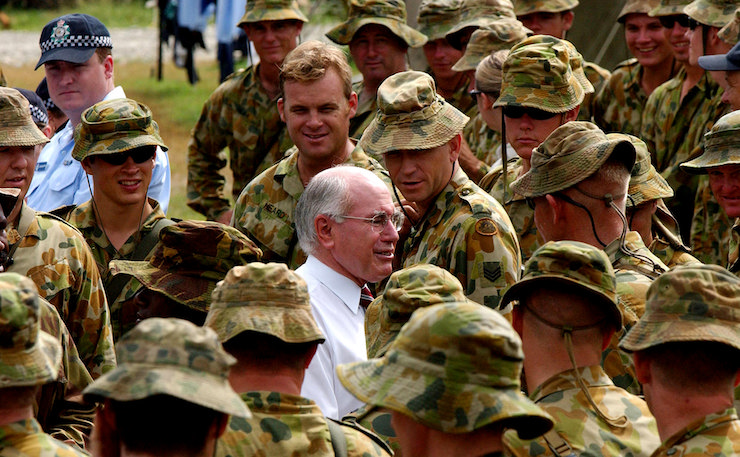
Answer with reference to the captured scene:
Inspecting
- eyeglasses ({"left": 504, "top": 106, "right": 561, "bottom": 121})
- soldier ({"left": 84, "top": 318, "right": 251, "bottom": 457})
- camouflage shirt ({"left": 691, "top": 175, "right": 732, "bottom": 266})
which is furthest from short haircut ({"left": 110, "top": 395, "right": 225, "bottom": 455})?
camouflage shirt ({"left": 691, "top": 175, "right": 732, "bottom": 266})

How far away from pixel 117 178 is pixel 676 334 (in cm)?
341

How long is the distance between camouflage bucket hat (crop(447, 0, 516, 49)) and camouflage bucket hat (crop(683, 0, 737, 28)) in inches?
59.7

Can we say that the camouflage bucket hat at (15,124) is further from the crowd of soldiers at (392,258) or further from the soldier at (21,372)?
the soldier at (21,372)

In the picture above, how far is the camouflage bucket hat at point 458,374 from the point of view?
298 cm

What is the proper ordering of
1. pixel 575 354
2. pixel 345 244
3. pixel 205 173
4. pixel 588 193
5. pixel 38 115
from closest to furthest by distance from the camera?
1. pixel 575 354
2. pixel 588 193
3. pixel 345 244
4. pixel 38 115
5. pixel 205 173

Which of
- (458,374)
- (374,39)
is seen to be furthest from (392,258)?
(374,39)

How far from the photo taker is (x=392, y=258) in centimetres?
516

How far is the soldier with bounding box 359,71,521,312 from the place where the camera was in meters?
5.12

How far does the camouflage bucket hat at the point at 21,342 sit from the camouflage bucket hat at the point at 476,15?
19.9 ft

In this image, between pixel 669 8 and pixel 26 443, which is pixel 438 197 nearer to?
pixel 26 443

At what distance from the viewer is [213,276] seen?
15.3 feet

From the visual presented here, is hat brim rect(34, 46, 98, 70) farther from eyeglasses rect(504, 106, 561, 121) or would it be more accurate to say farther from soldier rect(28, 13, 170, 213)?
eyeglasses rect(504, 106, 561, 121)

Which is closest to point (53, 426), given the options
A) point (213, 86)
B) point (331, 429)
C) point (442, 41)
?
point (331, 429)

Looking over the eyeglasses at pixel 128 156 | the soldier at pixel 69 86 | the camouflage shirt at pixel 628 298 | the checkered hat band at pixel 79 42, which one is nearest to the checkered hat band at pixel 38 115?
the soldier at pixel 69 86
